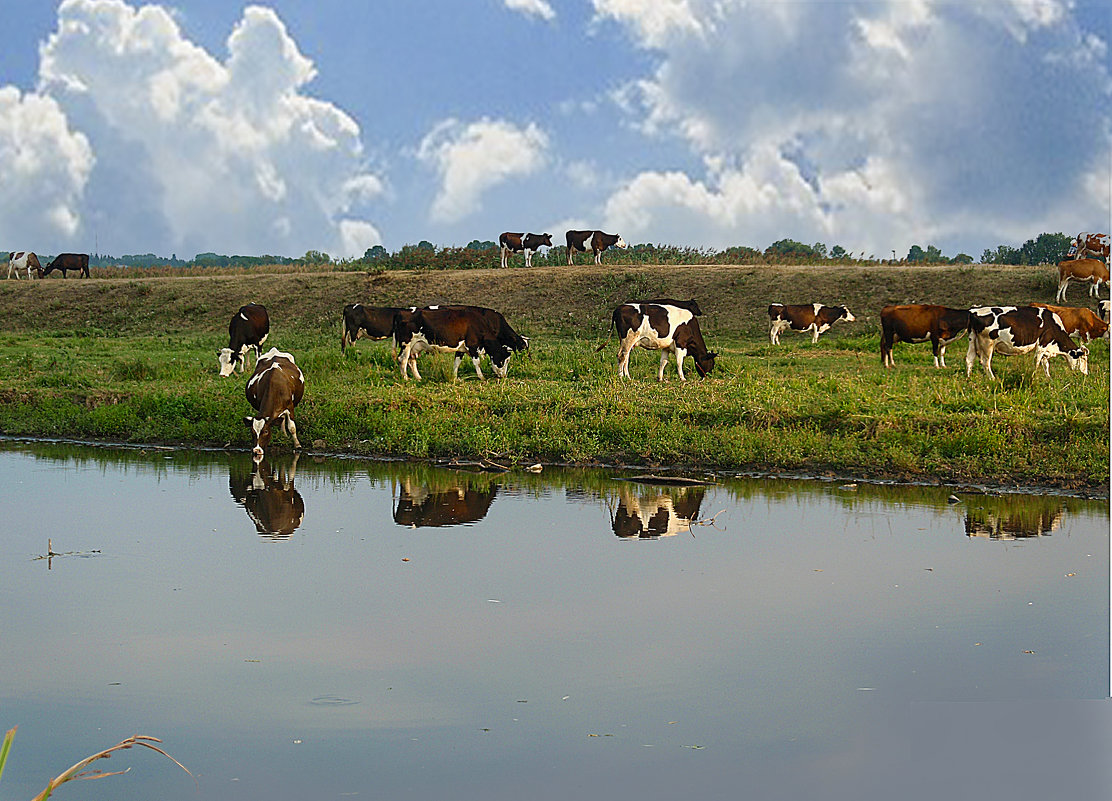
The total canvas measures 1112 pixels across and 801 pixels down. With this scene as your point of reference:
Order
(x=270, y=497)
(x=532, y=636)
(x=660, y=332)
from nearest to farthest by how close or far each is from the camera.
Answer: (x=532, y=636) < (x=270, y=497) < (x=660, y=332)

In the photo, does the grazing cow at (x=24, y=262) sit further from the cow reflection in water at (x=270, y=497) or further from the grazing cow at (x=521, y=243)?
the cow reflection in water at (x=270, y=497)

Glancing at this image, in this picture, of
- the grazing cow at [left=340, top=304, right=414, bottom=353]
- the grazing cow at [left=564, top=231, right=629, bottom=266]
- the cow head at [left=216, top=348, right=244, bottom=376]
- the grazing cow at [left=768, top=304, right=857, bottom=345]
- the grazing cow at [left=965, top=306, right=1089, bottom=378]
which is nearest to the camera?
the grazing cow at [left=965, top=306, right=1089, bottom=378]

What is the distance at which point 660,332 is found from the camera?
1745 cm

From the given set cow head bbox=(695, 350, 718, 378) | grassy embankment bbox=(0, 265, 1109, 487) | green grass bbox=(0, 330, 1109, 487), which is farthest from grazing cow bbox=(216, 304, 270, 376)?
cow head bbox=(695, 350, 718, 378)

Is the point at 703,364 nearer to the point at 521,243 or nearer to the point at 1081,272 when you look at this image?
the point at 1081,272

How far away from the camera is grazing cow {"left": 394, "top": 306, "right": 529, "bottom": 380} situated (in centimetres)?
1788

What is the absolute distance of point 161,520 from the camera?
33.4 feet

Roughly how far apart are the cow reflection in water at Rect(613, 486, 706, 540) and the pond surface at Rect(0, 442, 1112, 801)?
5 cm

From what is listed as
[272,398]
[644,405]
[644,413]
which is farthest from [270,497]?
[644,405]

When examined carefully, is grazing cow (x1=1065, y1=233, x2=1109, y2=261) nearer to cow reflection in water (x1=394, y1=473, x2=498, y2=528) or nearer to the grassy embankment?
the grassy embankment

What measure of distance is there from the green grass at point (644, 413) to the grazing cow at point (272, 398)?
320 millimetres

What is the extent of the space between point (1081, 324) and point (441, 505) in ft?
40.3

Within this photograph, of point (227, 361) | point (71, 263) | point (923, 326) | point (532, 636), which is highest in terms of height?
point (71, 263)

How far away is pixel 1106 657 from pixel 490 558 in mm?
3955
